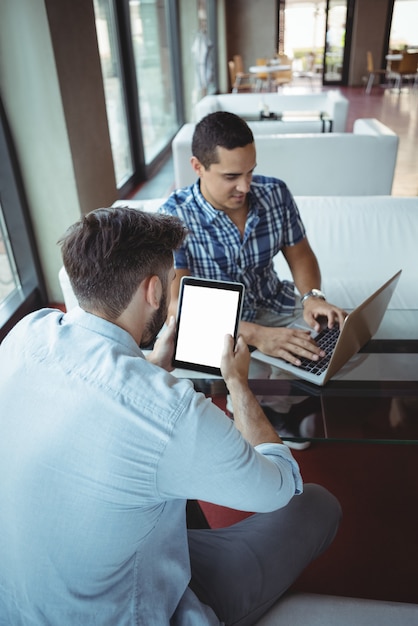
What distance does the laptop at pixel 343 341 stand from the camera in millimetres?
1244

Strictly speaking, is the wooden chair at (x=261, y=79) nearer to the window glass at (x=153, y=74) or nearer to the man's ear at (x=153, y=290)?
the window glass at (x=153, y=74)

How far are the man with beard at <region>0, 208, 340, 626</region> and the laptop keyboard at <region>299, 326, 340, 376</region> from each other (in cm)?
51

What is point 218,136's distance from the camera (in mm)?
1565

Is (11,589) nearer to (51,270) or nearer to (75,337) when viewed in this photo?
(75,337)

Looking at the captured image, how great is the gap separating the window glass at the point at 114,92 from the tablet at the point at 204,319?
330cm

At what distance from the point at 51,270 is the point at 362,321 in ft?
7.15

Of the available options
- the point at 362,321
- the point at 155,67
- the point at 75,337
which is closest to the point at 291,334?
the point at 362,321

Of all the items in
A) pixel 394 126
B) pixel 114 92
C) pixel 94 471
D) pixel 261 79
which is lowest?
pixel 394 126

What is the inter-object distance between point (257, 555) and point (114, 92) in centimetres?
452

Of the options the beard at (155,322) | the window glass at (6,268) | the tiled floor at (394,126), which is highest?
the beard at (155,322)

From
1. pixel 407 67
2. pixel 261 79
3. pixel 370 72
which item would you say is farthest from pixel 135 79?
pixel 370 72

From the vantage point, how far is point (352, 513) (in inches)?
65.3

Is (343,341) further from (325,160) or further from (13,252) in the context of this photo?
(325,160)

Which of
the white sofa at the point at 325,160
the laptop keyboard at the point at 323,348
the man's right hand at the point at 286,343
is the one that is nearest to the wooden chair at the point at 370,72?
the white sofa at the point at 325,160
